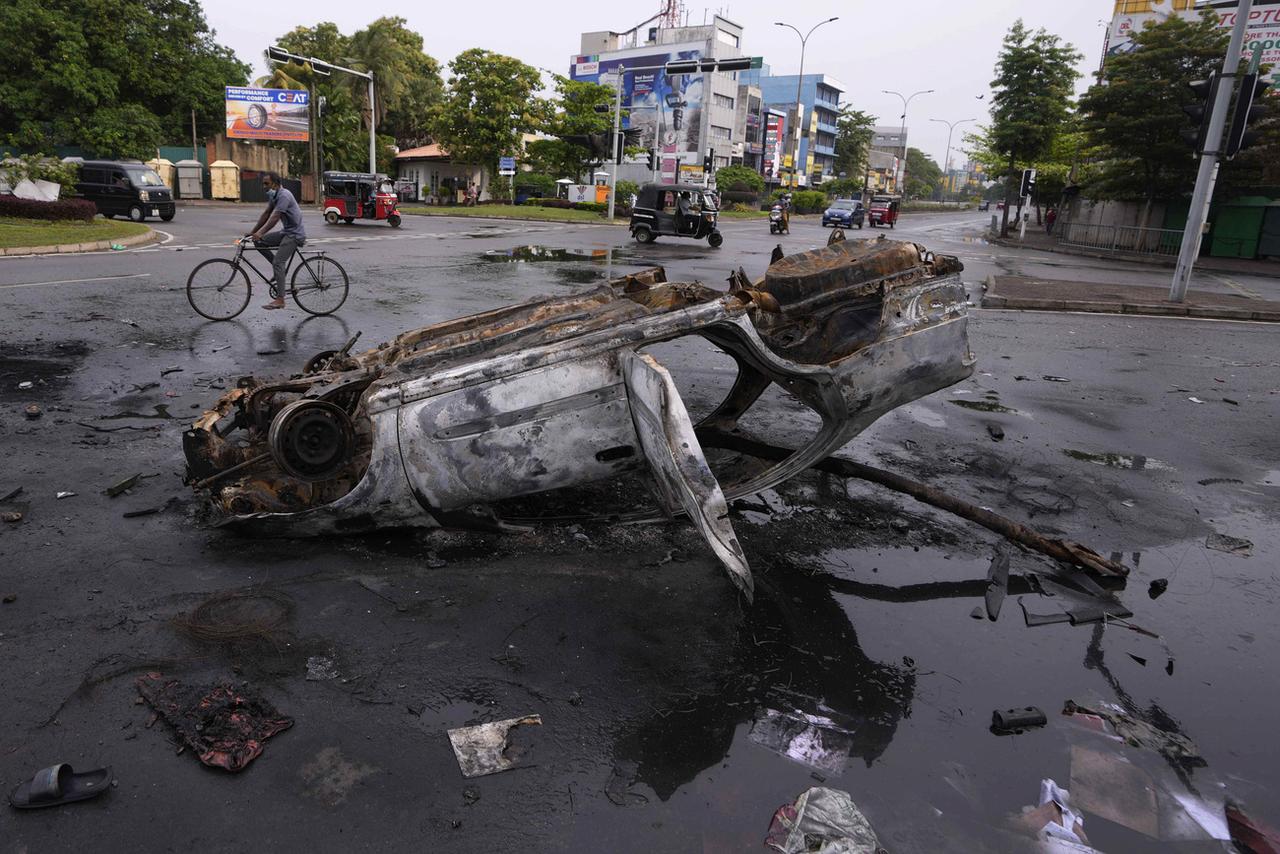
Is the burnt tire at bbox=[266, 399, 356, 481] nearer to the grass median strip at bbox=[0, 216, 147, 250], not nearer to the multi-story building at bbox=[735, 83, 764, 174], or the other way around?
the grass median strip at bbox=[0, 216, 147, 250]

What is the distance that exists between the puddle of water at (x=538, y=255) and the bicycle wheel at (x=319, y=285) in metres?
6.85

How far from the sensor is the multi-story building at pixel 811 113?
305ft

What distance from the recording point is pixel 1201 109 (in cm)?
1346

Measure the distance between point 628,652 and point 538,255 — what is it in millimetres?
16257

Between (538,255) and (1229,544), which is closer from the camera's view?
(1229,544)

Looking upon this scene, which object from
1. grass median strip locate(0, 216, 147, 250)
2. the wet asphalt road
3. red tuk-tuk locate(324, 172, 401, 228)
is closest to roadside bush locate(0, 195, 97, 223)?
grass median strip locate(0, 216, 147, 250)

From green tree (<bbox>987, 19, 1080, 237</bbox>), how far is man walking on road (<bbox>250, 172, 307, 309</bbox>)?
34.5 metres

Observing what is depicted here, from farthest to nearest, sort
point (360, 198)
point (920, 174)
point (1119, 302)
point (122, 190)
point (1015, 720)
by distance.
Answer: point (920, 174) < point (360, 198) < point (122, 190) < point (1119, 302) < point (1015, 720)

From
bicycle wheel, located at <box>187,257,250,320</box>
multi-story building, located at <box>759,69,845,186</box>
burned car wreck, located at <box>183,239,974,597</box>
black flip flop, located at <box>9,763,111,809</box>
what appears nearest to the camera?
black flip flop, located at <box>9,763,111,809</box>

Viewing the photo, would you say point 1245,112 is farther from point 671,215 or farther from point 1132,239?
point 1132,239

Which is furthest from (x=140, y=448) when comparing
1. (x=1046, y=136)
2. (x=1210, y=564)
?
(x=1046, y=136)

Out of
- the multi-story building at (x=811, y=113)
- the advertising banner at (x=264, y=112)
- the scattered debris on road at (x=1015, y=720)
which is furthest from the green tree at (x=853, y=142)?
the scattered debris on road at (x=1015, y=720)

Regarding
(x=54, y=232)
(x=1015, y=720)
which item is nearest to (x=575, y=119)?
(x=54, y=232)

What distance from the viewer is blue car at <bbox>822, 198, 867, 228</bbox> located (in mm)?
41650
